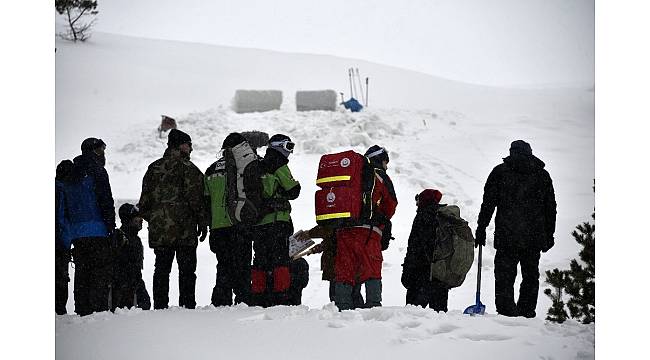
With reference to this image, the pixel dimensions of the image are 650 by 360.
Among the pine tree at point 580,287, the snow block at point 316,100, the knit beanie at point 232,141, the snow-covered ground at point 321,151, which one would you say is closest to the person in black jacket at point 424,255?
the snow-covered ground at point 321,151

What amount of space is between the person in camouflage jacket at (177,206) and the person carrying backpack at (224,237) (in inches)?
4.0

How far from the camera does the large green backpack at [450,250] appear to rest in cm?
627

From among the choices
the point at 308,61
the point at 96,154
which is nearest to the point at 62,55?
the point at 308,61

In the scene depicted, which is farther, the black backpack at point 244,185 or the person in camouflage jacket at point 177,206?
the person in camouflage jacket at point 177,206

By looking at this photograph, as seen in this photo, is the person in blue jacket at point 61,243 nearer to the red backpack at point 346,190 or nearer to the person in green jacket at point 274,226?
the person in green jacket at point 274,226

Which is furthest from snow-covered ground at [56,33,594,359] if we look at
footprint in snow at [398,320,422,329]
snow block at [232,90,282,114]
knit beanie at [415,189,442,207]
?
knit beanie at [415,189,442,207]

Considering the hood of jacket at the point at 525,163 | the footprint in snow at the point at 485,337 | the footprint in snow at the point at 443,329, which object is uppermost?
the hood of jacket at the point at 525,163

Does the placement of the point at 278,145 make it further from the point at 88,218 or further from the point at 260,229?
the point at 88,218

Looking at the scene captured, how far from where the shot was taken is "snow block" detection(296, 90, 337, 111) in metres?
25.3

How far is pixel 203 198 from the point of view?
20.3ft

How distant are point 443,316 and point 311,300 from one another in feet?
17.3

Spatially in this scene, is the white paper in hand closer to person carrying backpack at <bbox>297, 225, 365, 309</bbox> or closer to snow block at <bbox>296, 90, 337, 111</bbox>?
person carrying backpack at <bbox>297, 225, 365, 309</bbox>

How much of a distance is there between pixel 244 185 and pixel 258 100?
20156 mm

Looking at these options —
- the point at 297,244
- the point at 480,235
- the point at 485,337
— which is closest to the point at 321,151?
the point at 297,244
